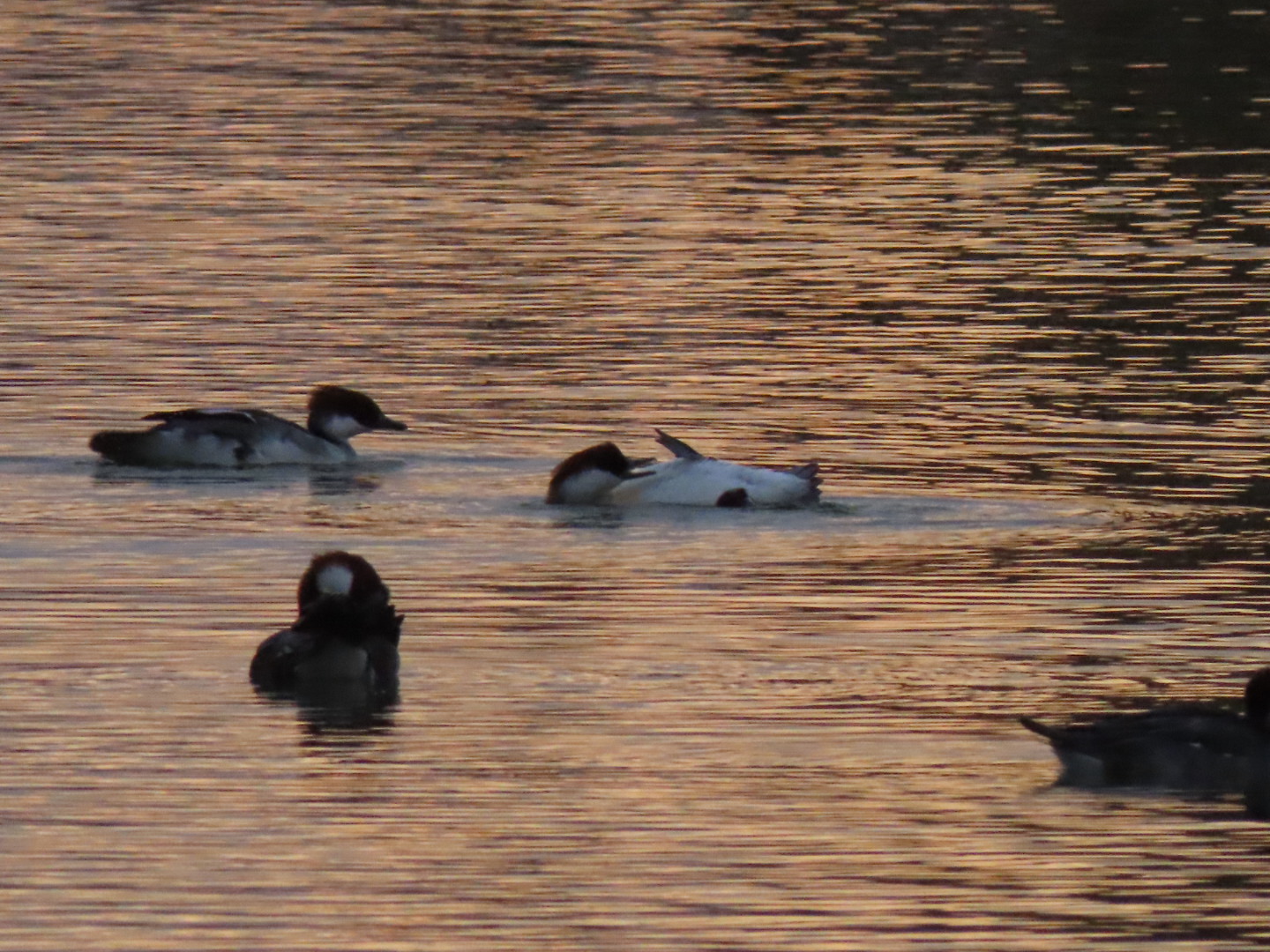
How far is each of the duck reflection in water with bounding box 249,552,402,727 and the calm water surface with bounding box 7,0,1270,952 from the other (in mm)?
184

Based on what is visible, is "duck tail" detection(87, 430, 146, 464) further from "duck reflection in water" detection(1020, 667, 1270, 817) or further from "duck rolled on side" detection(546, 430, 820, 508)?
"duck reflection in water" detection(1020, 667, 1270, 817)

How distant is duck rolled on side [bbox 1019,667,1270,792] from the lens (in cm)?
1326

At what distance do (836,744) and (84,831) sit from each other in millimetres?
3000

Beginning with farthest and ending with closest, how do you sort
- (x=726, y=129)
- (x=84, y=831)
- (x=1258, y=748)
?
(x=726, y=129) → (x=1258, y=748) → (x=84, y=831)

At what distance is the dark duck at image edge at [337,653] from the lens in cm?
1497

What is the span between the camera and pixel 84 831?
1246 centimetres

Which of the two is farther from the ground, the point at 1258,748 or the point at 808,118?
the point at 808,118

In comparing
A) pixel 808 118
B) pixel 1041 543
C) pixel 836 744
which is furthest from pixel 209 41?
pixel 836 744

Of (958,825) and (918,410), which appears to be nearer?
(958,825)

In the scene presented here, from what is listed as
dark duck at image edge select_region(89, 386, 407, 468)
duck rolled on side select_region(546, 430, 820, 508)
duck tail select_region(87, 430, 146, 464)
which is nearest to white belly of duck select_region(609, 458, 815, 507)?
duck rolled on side select_region(546, 430, 820, 508)

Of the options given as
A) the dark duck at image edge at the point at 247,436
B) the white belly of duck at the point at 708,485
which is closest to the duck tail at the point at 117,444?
the dark duck at image edge at the point at 247,436

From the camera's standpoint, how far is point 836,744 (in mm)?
13852

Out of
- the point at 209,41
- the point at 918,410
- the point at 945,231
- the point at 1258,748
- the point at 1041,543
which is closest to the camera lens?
the point at 1258,748

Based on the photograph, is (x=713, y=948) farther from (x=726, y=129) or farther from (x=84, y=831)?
(x=726, y=129)
